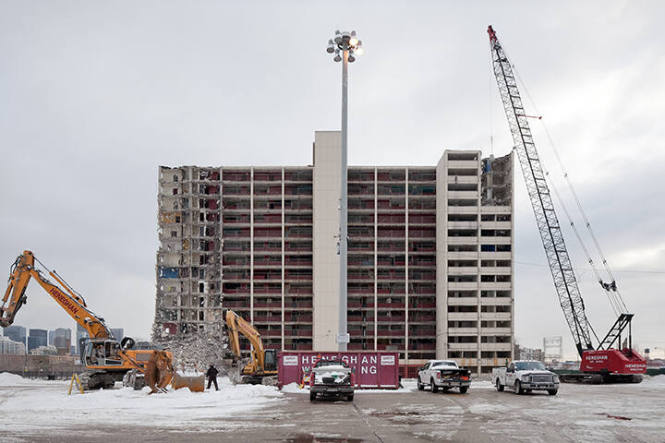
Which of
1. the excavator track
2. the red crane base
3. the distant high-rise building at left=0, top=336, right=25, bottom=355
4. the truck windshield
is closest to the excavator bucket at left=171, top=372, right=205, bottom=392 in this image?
the excavator track

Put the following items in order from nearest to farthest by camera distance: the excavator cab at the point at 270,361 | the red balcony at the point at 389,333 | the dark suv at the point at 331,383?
the dark suv at the point at 331,383, the excavator cab at the point at 270,361, the red balcony at the point at 389,333

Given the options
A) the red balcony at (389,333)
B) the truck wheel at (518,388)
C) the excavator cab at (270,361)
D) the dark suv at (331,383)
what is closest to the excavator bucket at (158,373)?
the dark suv at (331,383)

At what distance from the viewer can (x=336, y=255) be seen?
351ft

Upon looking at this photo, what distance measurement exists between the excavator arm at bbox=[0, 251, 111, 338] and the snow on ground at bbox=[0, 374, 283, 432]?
7899 mm

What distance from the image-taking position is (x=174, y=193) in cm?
11306

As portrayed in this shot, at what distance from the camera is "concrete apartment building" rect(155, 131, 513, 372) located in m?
105

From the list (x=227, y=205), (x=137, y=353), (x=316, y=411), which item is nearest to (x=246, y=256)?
(x=227, y=205)

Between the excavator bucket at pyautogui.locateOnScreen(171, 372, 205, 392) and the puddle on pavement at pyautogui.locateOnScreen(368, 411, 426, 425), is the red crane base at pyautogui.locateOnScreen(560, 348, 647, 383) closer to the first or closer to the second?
the excavator bucket at pyautogui.locateOnScreen(171, 372, 205, 392)

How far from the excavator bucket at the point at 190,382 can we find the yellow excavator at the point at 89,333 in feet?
13.9

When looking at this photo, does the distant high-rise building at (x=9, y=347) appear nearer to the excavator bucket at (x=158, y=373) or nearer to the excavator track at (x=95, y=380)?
the excavator track at (x=95, y=380)

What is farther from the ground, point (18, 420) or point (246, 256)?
point (246, 256)

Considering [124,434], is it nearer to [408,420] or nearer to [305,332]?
[408,420]

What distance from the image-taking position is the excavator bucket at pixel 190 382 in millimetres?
37844

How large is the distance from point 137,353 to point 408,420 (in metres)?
25.7
